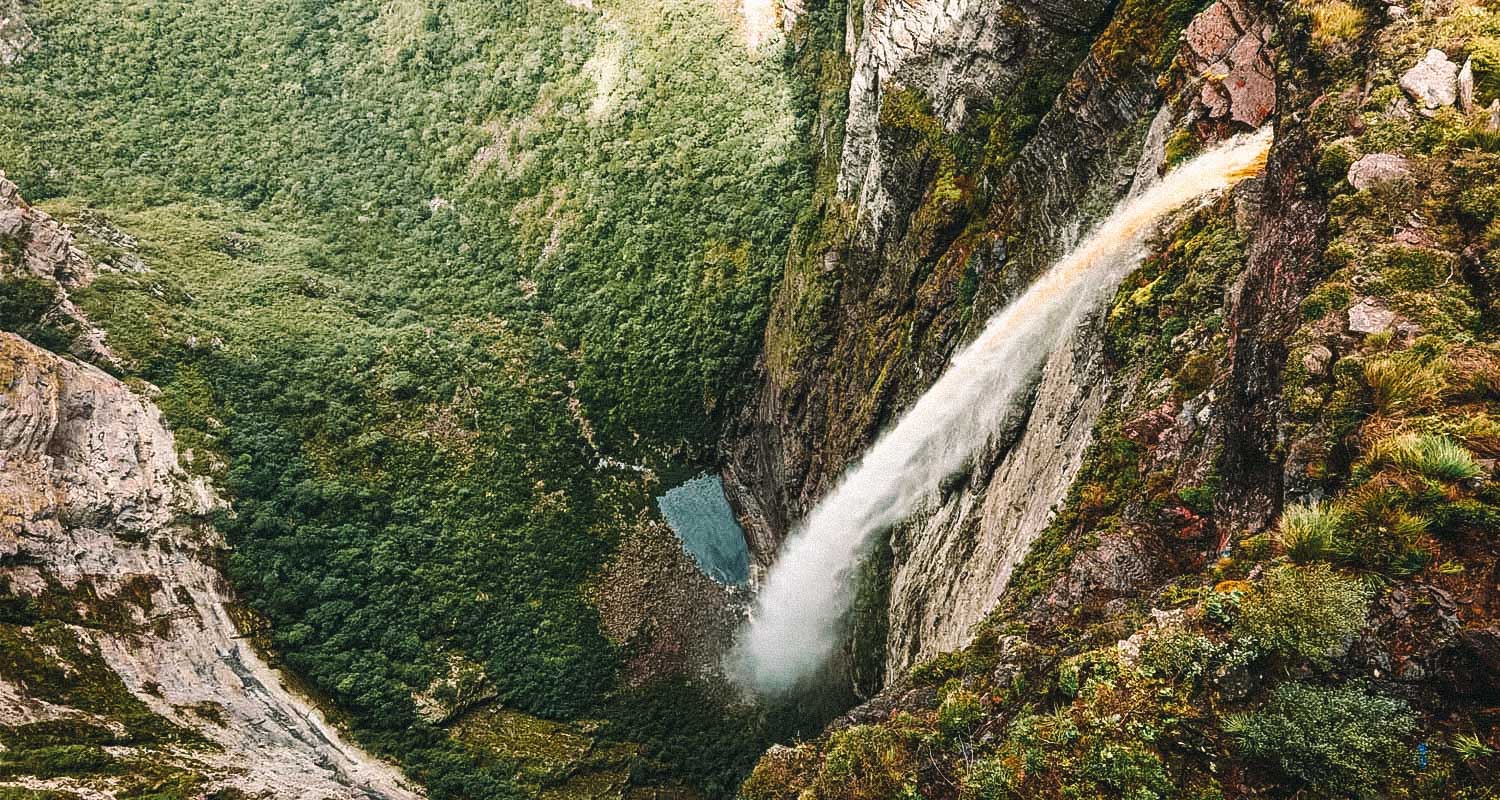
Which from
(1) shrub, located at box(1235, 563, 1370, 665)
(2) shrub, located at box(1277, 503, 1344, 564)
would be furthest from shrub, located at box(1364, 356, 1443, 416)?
(1) shrub, located at box(1235, 563, 1370, 665)

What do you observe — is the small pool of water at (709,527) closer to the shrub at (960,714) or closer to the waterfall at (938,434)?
the waterfall at (938,434)

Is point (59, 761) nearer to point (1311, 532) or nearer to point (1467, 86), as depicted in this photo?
point (1311, 532)

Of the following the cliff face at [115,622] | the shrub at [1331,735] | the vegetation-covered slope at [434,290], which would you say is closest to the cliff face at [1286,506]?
the shrub at [1331,735]

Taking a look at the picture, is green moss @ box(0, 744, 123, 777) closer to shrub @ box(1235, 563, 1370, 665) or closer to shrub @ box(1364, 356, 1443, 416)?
shrub @ box(1235, 563, 1370, 665)

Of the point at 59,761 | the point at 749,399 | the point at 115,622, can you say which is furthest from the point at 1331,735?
the point at 749,399

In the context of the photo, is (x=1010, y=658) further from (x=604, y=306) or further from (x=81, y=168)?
(x=81, y=168)

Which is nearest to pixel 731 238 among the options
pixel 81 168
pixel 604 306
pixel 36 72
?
pixel 604 306

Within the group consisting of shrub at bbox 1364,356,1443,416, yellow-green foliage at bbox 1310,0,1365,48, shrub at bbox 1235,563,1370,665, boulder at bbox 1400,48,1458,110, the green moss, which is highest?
the green moss
